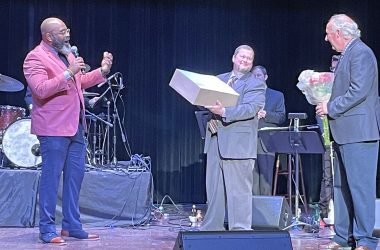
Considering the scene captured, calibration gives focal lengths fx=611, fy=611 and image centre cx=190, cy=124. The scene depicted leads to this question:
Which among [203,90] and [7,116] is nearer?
[203,90]

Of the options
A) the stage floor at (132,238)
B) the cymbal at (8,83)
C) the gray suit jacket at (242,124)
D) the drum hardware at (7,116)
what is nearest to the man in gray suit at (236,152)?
the gray suit jacket at (242,124)

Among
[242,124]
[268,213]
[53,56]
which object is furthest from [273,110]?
[53,56]

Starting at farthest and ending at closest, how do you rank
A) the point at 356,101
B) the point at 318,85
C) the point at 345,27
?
the point at 318,85 < the point at 345,27 < the point at 356,101

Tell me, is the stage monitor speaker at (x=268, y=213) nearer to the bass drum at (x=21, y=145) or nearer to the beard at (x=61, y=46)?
the beard at (x=61, y=46)

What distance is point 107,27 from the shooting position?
809 centimetres

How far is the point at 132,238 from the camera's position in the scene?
4.76 meters

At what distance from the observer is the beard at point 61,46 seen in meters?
4.38

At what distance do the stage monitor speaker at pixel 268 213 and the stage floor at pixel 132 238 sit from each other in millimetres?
179

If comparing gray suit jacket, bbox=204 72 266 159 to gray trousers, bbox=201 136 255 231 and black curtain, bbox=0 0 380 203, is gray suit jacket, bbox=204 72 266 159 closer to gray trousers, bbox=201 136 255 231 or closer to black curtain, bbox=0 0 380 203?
gray trousers, bbox=201 136 255 231

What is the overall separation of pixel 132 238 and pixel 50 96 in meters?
1.30

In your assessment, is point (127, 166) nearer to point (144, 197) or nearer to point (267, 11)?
point (144, 197)

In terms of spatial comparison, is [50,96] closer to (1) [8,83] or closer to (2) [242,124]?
(2) [242,124]

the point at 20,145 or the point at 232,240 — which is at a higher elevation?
the point at 20,145

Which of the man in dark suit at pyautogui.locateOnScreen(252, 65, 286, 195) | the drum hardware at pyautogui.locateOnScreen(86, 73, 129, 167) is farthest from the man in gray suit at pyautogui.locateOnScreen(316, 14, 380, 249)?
the drum hardware at pyautogui.locateOnScreen(86, 73, 129, 167)
